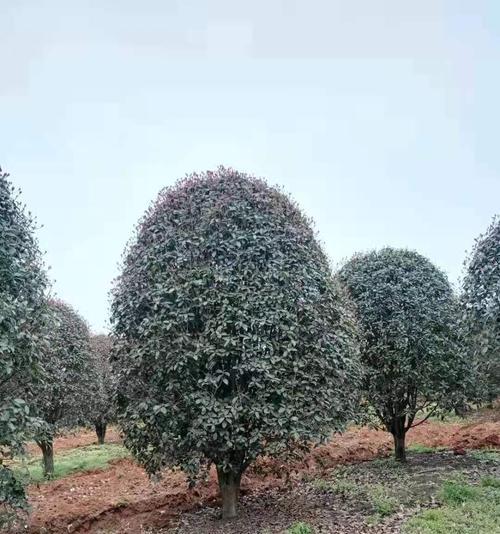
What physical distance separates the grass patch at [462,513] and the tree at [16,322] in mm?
4143

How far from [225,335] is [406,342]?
14.5ft

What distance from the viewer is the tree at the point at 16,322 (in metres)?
4.77

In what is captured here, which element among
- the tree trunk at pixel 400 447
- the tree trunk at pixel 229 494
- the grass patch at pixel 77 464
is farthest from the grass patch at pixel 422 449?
the grass patch at pixel 77 464

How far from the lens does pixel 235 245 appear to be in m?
6.12

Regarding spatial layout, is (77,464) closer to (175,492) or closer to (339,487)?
(175,492)

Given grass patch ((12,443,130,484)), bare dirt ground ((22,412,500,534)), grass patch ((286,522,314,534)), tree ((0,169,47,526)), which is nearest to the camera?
tree ((0,169,47,526))

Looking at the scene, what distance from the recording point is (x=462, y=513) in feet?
19.4

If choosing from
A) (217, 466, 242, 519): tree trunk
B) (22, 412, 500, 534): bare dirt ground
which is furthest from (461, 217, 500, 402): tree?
(217, 466, 242, 519): tree trunk

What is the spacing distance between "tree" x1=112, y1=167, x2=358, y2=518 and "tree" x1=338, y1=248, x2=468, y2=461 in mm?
2483

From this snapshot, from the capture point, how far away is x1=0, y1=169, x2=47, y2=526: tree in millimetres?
4770

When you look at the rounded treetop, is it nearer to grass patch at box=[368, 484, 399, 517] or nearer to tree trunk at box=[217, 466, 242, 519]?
tree trunk at box=[217, 466, 242, 519]

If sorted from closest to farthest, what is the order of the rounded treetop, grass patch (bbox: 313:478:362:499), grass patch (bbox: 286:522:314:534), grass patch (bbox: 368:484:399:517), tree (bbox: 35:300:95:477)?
grass patch (bbox: 286:522:314:534)
the rounded treetop
grass patch (bbox: 368:484:399:517)
grass patch (bbox: 313:478:362:499)
tree (bbox: 35:300:95:477)

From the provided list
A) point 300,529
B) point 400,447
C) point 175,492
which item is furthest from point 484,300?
point 175,492

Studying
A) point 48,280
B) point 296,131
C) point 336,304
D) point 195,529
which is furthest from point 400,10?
point 195,529
